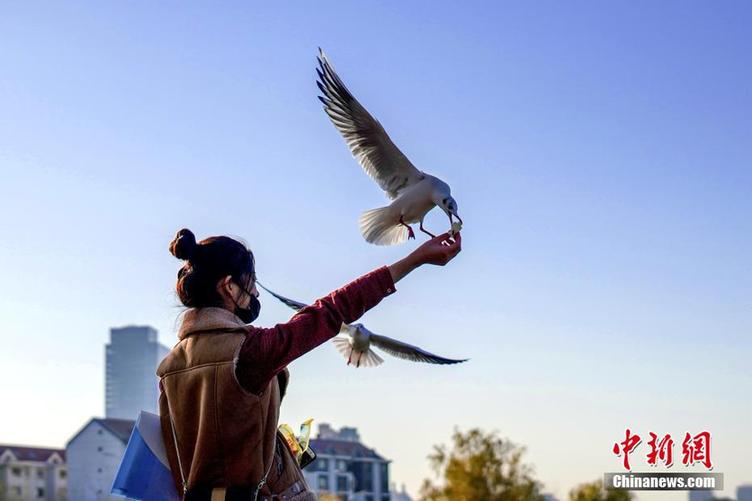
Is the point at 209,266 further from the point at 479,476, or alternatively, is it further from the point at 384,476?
the point at 384,476

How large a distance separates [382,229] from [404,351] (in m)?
4.40

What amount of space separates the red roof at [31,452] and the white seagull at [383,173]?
61059mm

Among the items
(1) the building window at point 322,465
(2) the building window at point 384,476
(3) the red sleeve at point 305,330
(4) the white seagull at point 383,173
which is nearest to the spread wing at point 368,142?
(4) the white seagull at point 383,173

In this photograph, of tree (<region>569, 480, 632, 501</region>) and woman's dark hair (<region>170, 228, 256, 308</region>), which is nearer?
woman's dark hair (<region>170, 228, 256, 308</region>)

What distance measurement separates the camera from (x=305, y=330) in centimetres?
250

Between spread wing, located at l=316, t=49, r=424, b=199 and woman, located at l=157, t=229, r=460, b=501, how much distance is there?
221cm

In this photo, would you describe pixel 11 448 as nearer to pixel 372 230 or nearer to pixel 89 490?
pixel 89 490

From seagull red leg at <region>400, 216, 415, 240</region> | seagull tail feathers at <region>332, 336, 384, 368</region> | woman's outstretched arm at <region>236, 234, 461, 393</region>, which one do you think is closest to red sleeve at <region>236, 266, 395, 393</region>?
woman's outstretched arm at <region>236, 234, 461, 393</region>

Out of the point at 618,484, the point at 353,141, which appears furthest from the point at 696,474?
the point at 353,141

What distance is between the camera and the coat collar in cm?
260

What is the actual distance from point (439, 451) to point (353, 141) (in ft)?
107

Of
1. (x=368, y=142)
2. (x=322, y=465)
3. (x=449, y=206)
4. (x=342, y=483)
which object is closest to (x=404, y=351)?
(x=368, y=142)

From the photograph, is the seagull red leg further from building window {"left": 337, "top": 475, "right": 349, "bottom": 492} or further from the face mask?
building window {"left": 337, "top": 475, "right": 349, "bottom": 492}

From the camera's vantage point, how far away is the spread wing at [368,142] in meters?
4.99
